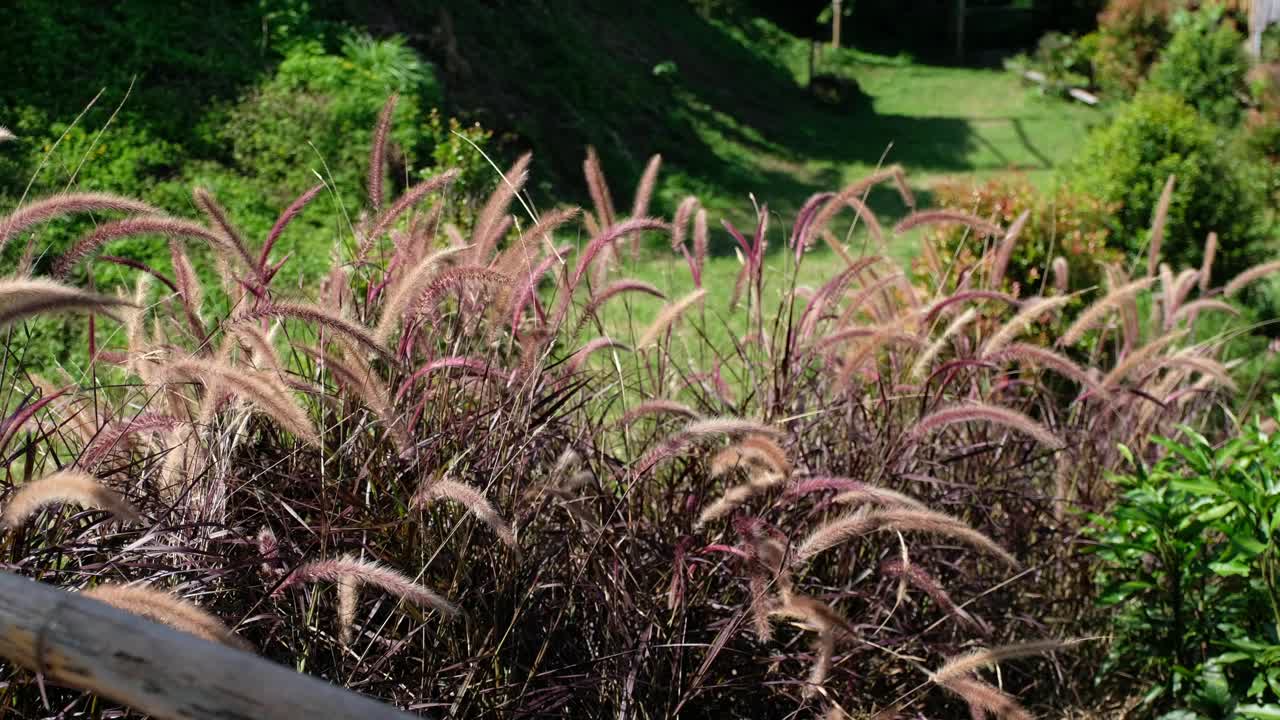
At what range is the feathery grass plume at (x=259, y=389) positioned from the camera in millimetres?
1874

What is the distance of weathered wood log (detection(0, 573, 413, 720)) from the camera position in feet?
3.94

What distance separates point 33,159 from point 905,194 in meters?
5.37

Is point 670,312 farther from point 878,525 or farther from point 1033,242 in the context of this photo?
point 1033,242

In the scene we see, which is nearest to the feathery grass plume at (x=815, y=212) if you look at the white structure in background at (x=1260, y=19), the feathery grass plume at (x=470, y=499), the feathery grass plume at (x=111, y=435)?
the feathery grass plume at (x=470, y=499)

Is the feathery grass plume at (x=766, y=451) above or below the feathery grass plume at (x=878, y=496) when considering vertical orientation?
above

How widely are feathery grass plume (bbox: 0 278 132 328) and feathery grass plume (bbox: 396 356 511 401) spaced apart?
580 millimetres

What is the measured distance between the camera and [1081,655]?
3.31 m

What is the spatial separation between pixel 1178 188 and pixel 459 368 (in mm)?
5970

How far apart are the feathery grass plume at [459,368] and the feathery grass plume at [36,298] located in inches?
22.8

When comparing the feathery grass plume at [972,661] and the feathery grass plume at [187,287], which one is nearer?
Result: the feathery grass plume at [972,661]

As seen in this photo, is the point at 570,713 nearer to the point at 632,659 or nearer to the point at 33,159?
the point at 632,659

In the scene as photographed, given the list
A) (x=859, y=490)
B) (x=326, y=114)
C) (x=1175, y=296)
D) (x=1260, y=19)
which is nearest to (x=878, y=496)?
(x=859, y=490)

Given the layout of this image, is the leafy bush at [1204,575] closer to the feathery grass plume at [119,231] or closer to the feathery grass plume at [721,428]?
the feathery grass plume at [721,428]

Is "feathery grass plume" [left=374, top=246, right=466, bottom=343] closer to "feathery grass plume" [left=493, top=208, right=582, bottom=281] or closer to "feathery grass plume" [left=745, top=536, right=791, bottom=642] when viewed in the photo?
Result: "feathery grass plume" [left=493, top=208, right=582, bottom=281]
